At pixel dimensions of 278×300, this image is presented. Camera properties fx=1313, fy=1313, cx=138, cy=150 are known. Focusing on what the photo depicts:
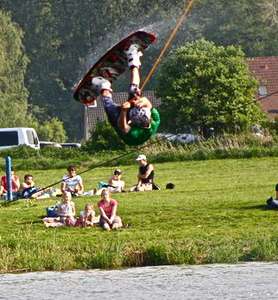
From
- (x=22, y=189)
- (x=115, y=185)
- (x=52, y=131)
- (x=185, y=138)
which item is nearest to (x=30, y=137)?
(x=185, y=138)

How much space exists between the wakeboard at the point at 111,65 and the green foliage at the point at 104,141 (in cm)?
2041

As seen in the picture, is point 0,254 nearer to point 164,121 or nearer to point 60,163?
point 60,163

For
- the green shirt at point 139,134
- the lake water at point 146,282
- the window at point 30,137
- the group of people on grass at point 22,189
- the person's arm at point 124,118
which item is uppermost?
the person's arm at point 124,118

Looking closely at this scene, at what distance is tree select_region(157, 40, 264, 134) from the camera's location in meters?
36.8

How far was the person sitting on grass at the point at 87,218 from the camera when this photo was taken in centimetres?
1955

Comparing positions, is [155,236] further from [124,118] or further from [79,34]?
[79,34]

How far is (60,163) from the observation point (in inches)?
1256

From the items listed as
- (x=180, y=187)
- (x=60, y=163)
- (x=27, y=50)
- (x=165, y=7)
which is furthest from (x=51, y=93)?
(x=180, y=187)

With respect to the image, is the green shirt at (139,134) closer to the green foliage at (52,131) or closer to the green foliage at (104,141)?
the green foliage at (104,141)

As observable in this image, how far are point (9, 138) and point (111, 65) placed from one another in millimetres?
27062

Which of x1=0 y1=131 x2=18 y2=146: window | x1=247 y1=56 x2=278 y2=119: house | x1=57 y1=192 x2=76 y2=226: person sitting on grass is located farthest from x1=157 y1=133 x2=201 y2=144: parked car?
x1=247 y1=56 x2=278 y2=119: house

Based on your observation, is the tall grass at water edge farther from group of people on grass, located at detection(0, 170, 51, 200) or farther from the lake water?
the lake water

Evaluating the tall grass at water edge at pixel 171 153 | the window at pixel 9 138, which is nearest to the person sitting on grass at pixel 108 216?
the tall grass at water edge at pixel 171 153

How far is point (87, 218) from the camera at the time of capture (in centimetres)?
1959
